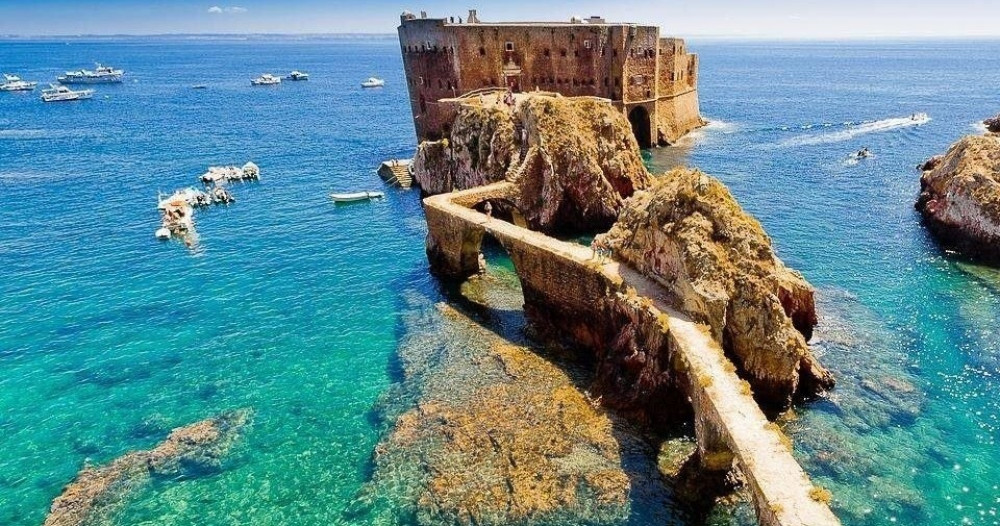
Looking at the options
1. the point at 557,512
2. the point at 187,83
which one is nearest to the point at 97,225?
the point at 557,512

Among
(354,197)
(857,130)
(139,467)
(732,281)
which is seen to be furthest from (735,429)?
(857,130)

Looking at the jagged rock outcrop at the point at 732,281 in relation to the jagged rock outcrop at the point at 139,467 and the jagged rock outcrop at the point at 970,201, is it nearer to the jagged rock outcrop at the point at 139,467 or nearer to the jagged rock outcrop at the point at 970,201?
the jagged rock outcrop at the point at 970,201

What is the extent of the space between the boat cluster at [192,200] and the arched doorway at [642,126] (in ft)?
155

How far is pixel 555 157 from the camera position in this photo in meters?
45.4

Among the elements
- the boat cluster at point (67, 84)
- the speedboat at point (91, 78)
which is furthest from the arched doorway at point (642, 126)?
the speedboat at point (91, 78)

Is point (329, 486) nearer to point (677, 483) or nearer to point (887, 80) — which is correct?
point (677, 483)

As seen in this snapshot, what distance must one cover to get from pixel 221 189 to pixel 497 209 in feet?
104

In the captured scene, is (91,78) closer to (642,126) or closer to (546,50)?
(546,50)

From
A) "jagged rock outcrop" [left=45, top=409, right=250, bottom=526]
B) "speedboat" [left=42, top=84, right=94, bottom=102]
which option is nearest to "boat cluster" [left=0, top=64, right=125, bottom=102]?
"speedboat" [left=42, top=84, right=94, bottom=102]

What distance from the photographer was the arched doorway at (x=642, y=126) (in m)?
74.6

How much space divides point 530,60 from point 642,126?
1808cm

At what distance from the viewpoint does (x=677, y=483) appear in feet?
67.4

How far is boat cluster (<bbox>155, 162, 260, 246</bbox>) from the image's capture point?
165ft

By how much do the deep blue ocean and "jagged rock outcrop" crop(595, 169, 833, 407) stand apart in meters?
2.22
